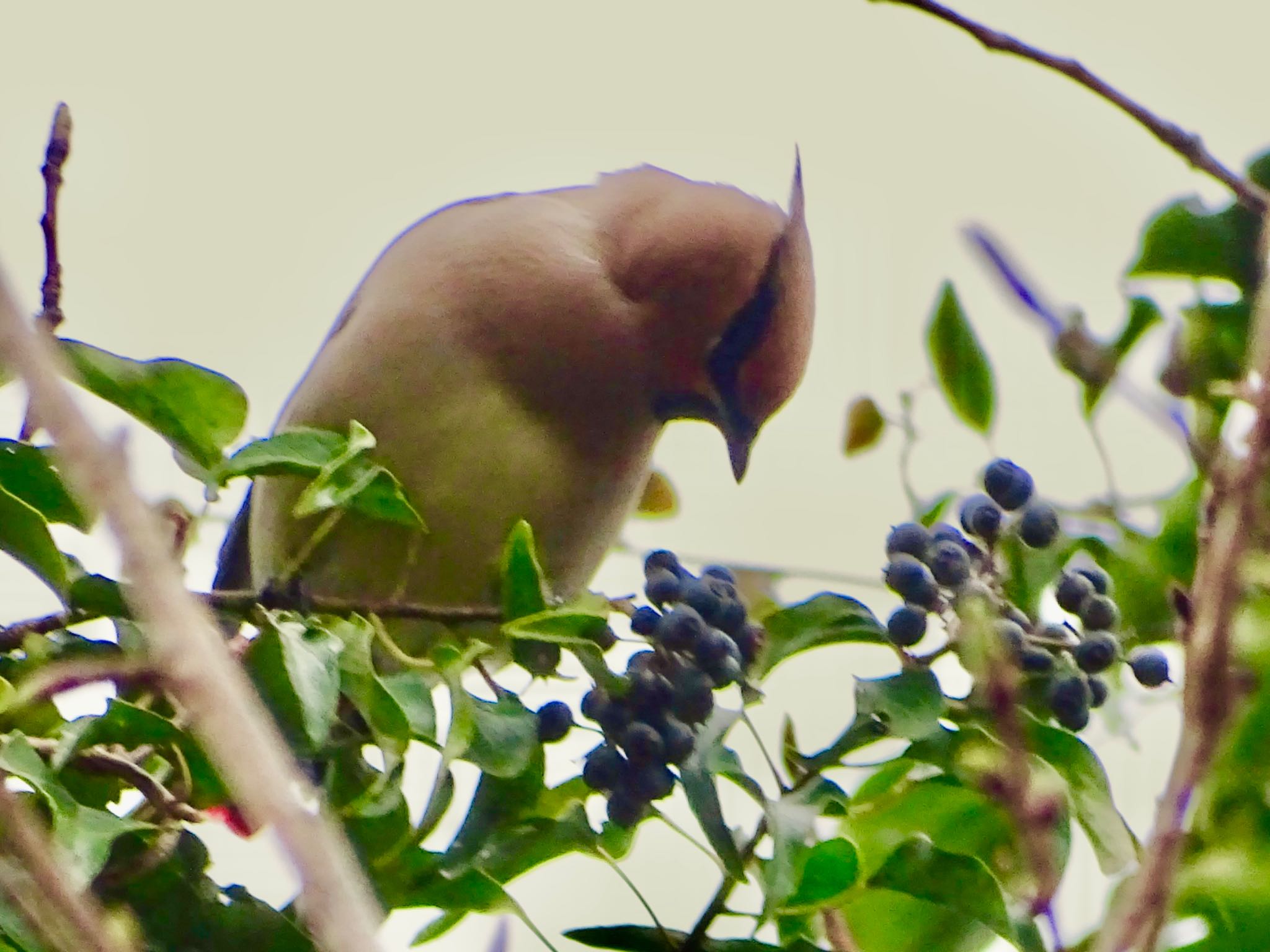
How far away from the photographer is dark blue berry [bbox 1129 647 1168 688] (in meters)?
1.11

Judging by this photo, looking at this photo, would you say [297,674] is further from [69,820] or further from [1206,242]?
[1206,242]

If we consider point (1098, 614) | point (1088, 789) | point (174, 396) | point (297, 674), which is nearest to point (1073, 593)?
point (1098, 614)

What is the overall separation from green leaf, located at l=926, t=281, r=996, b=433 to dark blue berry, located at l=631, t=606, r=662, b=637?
33 cm

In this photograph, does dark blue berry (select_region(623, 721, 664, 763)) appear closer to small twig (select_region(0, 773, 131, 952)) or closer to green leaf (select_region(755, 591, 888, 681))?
green leaf (select_region(755, 591, 888, 681))

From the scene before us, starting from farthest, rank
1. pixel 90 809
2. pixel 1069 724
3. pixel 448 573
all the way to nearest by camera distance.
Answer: pixel 448 573, pixel 1069 724, pixel 90 809

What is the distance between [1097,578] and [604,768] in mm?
341

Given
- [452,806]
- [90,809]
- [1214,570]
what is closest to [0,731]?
[90,809]

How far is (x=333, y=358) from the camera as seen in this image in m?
1.70

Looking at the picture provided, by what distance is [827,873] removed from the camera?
98cm

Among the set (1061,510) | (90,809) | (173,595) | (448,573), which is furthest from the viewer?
(448,573)

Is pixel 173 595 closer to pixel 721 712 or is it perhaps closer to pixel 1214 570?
pixel 1214 570

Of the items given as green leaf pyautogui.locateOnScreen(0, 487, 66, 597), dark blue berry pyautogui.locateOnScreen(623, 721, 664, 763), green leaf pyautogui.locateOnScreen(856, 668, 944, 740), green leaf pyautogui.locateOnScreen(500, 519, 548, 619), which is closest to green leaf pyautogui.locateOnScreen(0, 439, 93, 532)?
green leaf pyautogui.locateOnScreen(0, 487, 66, 597)

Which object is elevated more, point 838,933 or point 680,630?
point 680,630

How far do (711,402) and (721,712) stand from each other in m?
0.71
